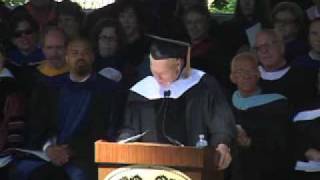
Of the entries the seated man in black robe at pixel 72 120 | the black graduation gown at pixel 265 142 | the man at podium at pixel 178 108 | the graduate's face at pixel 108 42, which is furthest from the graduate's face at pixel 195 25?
the man at podium at pixel 178 108

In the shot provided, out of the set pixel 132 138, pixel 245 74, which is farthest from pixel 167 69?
pixel 245 74

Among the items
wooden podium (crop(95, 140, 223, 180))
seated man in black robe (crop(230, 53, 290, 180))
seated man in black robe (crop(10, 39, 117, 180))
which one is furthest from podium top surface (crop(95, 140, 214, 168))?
seated man in black robe (crop(10, 39, 117, 180))

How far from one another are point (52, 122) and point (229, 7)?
22.0ft

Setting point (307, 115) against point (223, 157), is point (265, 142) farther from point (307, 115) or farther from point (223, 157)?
point (223, 157)

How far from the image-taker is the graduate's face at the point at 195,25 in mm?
7387

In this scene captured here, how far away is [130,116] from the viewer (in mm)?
5293

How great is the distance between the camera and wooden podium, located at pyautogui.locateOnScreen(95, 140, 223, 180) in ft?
14.2

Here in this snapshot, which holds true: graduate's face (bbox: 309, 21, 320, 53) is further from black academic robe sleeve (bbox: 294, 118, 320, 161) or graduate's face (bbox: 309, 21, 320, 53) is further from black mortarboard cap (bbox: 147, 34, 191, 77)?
black mortarboard cap (bbox: 147, 34, 191, 77)

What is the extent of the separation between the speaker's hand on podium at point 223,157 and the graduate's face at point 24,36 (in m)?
3.00

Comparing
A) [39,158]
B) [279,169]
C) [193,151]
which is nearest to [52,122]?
[39,158]

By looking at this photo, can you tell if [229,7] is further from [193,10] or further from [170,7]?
[193,10]

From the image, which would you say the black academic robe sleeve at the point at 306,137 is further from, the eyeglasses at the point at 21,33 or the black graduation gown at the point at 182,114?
the eyeglasses at the point at 21,33

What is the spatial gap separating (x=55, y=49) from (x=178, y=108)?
1719 mm

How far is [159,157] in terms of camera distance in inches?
171
